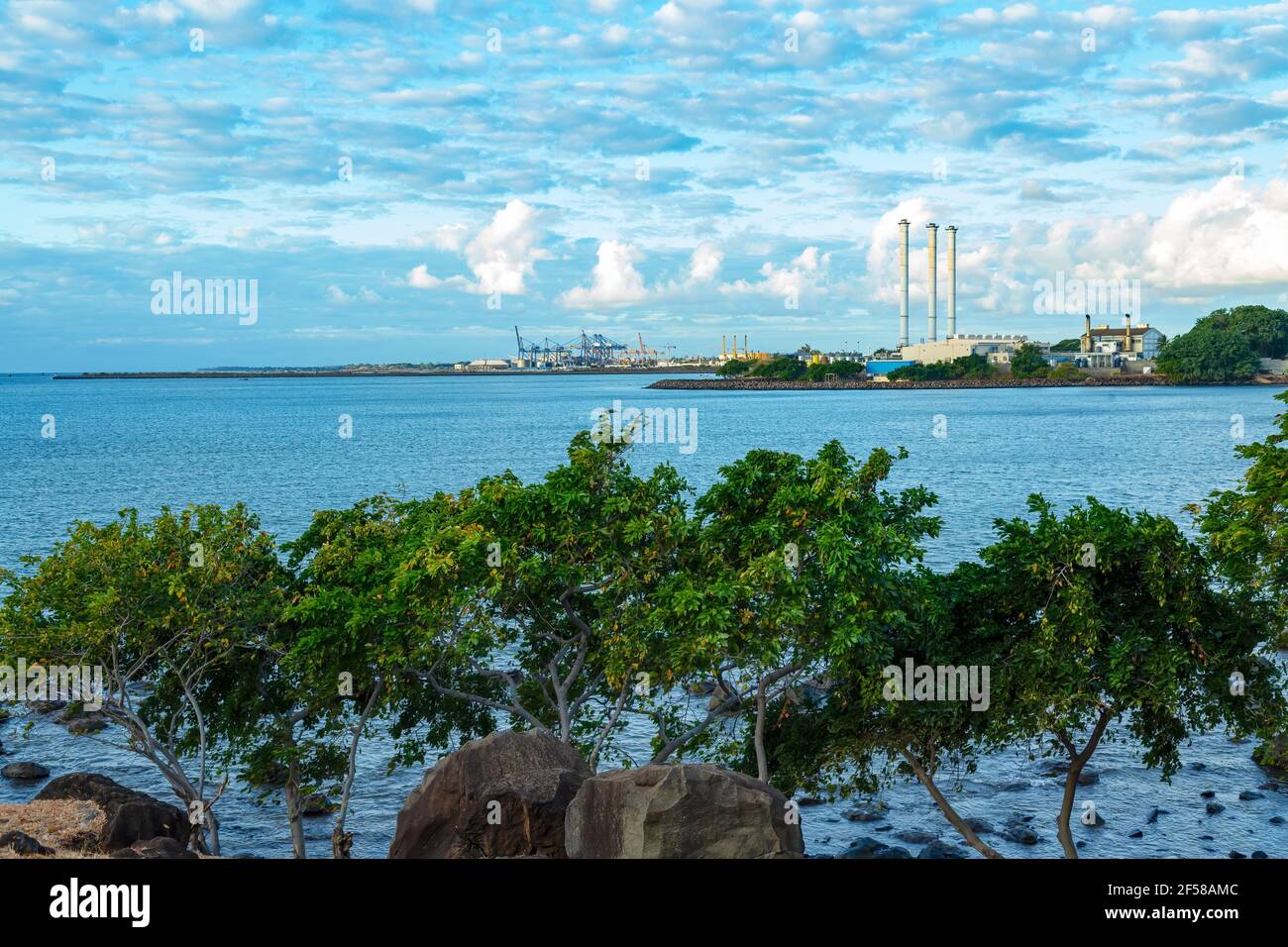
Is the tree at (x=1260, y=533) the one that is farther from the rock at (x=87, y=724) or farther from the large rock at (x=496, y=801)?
the rock at (x=87, y=724)

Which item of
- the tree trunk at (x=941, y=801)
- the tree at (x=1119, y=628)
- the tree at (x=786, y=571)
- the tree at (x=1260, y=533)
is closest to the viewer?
the tree at (x=1119, y=628)

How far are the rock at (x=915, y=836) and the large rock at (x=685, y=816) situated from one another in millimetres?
14548

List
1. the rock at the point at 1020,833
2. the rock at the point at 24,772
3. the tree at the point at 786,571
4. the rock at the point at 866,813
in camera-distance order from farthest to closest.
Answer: the rock at the point at 24,772 < the rock at the point at 866,813 < the rock at the point at 1020,833 < the tree at the point at 786,571

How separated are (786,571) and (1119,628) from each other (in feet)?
19.1

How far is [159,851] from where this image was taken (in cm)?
2267

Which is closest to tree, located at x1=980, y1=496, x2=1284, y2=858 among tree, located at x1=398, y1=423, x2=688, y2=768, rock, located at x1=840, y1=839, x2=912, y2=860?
tree, located at x1=398, y1=423, x2=688, y2=768

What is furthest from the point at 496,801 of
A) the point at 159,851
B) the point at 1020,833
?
the point at 1020,833

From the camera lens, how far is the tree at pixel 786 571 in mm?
20328

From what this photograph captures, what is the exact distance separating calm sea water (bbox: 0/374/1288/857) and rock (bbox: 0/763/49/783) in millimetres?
498

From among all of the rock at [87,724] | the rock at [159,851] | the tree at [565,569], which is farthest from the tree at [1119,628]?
the rock at [87,724]

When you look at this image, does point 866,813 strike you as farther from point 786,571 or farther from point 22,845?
point 22,845

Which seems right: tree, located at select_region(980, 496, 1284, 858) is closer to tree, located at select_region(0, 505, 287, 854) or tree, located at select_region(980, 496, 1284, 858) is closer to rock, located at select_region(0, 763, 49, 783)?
tree, located at select_region(0, 505, 287, 854)

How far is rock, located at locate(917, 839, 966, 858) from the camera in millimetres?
28894
